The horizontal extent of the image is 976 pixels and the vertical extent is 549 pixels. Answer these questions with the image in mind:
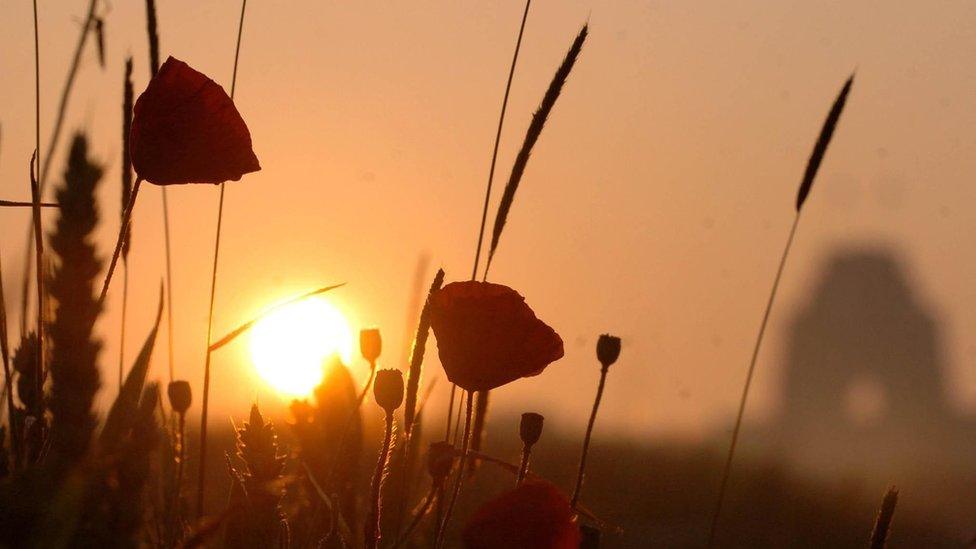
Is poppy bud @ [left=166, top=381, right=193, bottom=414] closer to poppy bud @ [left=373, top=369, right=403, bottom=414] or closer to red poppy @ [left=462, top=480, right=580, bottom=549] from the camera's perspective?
poppy bud @ [left=373, top=369, right=403, bottom=414]

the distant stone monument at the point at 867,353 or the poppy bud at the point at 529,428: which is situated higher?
the poppy bud at the point at 529,428

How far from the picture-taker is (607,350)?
1121 mm

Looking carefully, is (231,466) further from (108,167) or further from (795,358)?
(795,358)

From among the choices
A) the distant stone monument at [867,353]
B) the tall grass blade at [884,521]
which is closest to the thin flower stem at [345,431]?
the tall grass blade at [884,521]

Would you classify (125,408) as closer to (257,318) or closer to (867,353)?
(257,318)

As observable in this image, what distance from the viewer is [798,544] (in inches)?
156

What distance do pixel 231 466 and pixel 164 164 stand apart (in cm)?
26

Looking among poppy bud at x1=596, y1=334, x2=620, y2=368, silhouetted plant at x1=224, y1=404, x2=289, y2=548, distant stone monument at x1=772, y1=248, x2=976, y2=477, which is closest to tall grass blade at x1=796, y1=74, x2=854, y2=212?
poppy bud at x1=596, y1=334, x2=620, y2=368

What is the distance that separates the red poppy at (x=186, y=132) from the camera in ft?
3.05

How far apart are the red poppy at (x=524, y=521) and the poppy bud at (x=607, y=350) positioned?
38cm

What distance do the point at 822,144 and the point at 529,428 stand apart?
0.57 meters

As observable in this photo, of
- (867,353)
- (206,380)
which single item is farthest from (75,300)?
(867,353)

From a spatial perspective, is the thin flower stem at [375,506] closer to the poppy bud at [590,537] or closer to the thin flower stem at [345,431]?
the thin flower stem at [345,431]

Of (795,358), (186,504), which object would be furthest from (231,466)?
(795,358)
